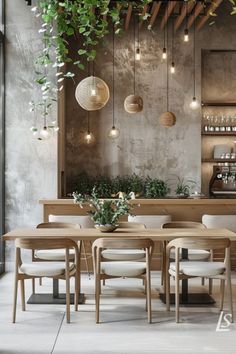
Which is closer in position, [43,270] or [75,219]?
[43,270]

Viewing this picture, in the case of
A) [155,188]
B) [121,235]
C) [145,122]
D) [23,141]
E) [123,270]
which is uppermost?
[145,122]

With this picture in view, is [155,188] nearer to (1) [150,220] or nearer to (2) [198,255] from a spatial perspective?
(1) [150,220]

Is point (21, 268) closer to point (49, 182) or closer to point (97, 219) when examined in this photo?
point (97, 219)

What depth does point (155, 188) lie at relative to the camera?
35.8 ft

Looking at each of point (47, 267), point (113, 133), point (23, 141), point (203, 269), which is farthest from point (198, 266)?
point (113, 133)

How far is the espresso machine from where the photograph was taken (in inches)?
439

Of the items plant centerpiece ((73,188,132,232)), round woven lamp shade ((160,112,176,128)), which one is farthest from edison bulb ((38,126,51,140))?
round woven lamp shade ((160,112,176,128))

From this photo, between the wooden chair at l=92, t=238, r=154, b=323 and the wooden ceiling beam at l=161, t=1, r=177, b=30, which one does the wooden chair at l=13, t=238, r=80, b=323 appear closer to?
the wooden chair at l=92, t=238, r=154, b=323

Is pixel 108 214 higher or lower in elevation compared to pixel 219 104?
lower
